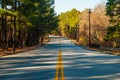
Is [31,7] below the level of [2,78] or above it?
above

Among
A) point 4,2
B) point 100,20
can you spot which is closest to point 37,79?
point 4,2

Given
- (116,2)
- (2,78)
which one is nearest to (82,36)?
(116,2)

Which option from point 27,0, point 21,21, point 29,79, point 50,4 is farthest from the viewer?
point 50,4

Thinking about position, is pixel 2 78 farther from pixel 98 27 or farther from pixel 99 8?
pixel 99 8

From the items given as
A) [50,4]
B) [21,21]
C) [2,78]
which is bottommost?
[2,78]

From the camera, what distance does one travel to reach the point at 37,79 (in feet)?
56.4

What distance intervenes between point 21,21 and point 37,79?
167 feet

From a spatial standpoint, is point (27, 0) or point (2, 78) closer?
point (2, 78)

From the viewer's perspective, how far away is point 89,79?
1719cm

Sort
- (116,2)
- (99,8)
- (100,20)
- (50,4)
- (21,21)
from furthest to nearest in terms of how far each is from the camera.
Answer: (99,8), (100,20), (50,4), (116,2), (21,21)

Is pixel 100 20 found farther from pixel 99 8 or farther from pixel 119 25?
pixel 119 25

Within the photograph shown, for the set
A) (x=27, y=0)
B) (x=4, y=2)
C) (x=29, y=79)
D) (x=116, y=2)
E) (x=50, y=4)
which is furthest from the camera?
(x=50, y=4)

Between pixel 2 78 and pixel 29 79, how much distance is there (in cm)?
152

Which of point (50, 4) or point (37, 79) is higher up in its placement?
point (50, 4)
